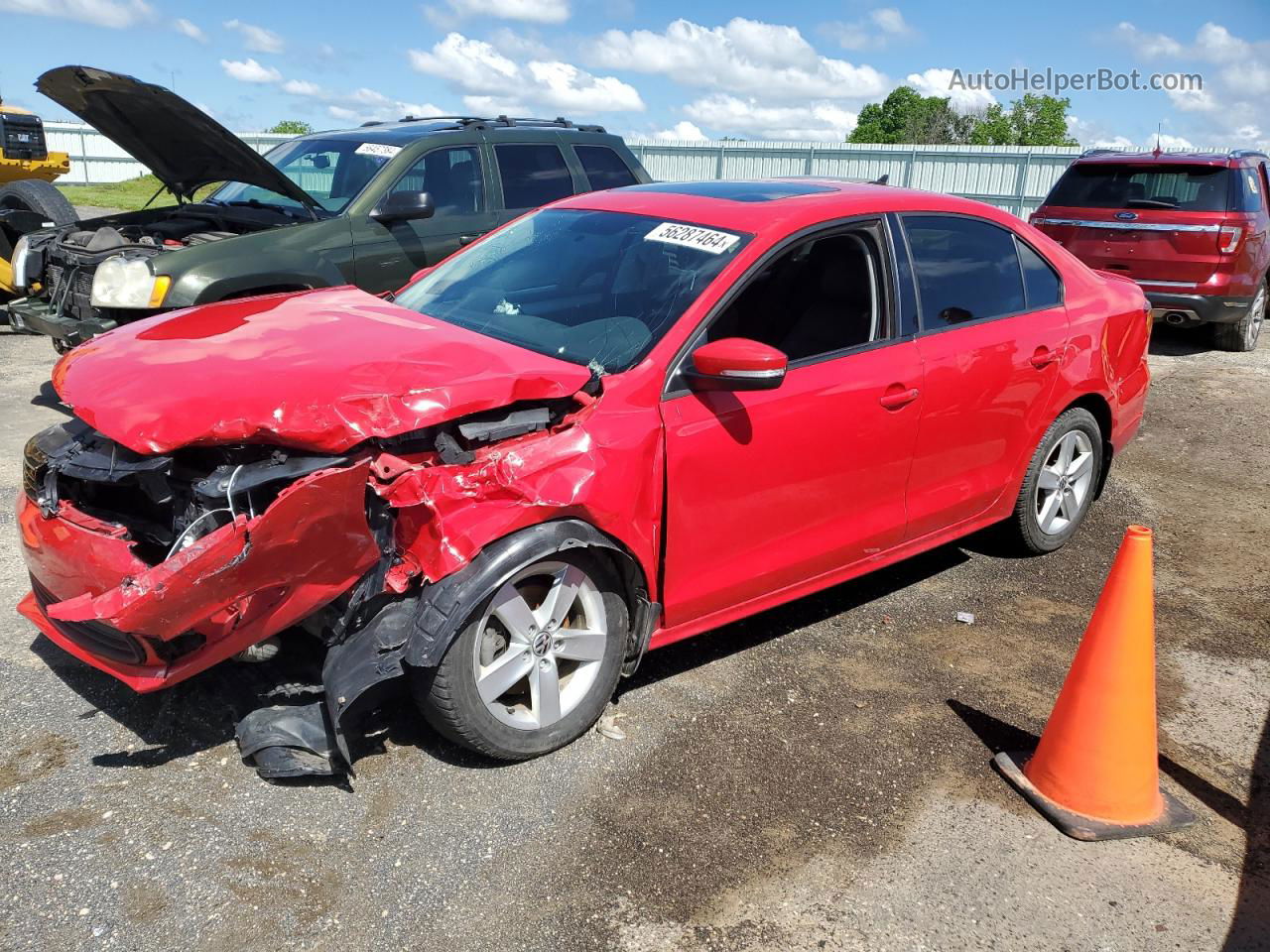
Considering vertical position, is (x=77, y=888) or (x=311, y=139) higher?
(x=311, y=139)

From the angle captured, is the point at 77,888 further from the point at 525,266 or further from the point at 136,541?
the point at 525,266

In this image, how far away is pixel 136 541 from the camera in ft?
9.93

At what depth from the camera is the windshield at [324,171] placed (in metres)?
6.88

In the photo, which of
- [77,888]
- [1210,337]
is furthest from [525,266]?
[1210,337]

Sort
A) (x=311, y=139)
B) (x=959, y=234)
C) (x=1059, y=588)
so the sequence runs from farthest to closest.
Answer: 1. (x=311, y=139)
2. (x=1059, y=588)
3. (x=959, y=234)

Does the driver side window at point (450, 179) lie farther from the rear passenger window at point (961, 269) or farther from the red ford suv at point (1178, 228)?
the red ford suv at point (1178, 228)

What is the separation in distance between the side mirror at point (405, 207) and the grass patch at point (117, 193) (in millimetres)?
18239

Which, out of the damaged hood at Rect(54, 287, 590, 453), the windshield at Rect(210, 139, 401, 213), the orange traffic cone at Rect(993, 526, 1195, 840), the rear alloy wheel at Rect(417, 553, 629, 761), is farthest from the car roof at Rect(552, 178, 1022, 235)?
the windshield at Rect(210, 139, 401, 213)

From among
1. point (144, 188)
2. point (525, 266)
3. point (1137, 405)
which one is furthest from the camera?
point (144, 188)

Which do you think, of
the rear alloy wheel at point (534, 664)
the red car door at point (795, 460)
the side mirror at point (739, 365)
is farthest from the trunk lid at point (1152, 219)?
the rear alloy wheel at point (534, 664)

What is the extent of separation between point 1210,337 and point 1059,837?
9.61m

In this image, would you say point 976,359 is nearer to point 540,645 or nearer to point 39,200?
point 540,645

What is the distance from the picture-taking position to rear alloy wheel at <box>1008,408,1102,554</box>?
4.78m

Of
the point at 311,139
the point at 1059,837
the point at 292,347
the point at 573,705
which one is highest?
the point at 311,139
